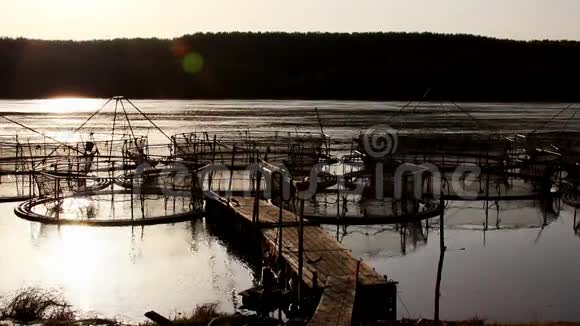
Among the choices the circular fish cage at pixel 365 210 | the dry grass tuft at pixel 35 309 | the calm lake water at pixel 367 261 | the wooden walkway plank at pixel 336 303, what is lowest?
the calm lake water at pixel 367 261

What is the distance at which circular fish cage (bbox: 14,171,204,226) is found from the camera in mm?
23484

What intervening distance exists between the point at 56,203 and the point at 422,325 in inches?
610

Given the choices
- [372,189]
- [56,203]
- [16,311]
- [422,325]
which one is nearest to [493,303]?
[422,325]

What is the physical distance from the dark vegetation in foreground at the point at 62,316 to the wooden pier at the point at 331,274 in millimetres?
763

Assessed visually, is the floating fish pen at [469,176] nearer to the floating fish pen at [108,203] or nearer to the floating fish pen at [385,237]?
the floating fish pen at [385,237]

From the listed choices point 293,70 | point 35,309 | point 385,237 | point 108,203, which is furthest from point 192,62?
point 35,309

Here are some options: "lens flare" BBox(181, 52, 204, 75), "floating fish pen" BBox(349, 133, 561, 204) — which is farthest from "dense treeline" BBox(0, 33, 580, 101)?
"floating fish pen" BBox(349, 133, 561, 204)

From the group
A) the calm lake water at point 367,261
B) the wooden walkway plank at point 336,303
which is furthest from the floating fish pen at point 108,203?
the wooden walkway plank at point 336,303

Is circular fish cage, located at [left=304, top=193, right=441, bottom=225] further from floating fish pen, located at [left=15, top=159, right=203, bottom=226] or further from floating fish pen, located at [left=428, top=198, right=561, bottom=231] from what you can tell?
floating fish pen, located at [left=15, top=159, right=203, bottom=226]

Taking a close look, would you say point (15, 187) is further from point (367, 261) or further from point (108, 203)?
point (367, 261)

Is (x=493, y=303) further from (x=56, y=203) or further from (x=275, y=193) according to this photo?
(x=56, y=203)

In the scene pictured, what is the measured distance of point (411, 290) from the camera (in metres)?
17.2

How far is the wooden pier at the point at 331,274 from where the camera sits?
43.9ft

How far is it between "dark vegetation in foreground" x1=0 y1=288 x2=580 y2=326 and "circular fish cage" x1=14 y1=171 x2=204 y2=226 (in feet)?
26.7
